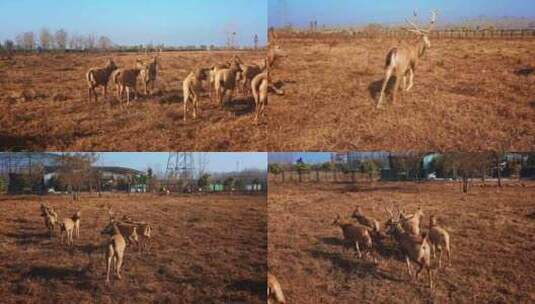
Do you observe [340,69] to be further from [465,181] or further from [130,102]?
[130,102]

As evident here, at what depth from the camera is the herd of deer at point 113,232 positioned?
4605 mm

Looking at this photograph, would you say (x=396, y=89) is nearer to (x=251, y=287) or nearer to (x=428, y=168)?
(x=428, y=168)

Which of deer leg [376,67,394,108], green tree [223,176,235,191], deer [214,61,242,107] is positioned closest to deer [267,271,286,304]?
green tree [223,176,235,191]

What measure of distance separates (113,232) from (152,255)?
1.39 feet

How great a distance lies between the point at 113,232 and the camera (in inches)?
185

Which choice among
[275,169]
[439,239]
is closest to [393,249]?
[439,239]

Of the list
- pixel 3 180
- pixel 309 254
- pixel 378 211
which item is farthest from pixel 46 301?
pixel 378 211

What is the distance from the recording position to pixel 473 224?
15.1ft

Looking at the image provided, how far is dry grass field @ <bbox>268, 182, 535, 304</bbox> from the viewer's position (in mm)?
4426

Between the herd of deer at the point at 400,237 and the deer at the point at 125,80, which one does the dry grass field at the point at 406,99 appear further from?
the deer at the point at 125,80

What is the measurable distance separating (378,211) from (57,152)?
2.88 metres

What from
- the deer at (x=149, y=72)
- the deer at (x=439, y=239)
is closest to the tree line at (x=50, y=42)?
the deer at (x=149, y=72)

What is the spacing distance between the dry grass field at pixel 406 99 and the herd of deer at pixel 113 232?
1.44 metres

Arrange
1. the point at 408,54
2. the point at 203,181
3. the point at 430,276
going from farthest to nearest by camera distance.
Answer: the point at 203,181 → the point at 408,54 → the point at 430,276
